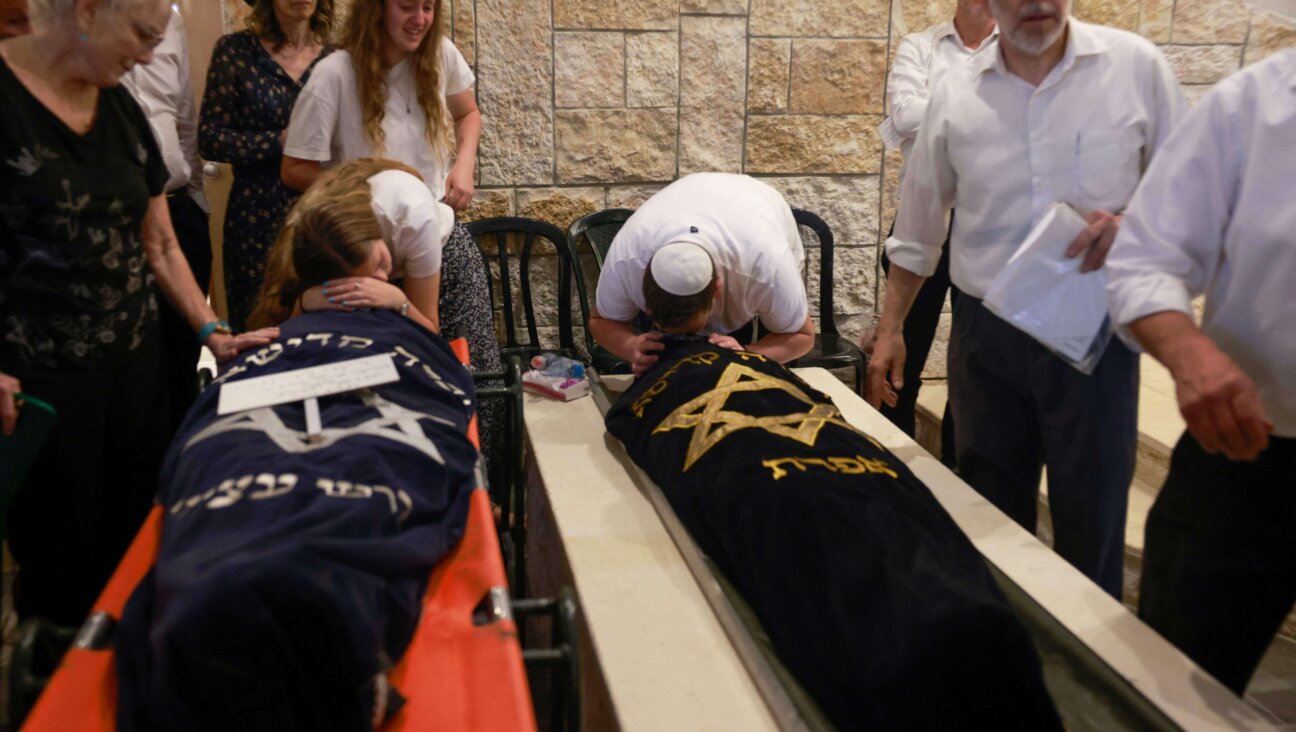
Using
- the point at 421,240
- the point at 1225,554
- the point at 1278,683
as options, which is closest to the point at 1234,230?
the point at 1225,554

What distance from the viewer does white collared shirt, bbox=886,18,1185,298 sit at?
192 centimetres

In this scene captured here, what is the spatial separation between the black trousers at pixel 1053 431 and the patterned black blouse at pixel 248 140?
181 centimetres

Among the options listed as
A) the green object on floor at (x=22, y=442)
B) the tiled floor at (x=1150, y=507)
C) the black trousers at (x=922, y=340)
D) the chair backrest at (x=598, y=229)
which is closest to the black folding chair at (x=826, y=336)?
the black trousers at (x=922, y=340)

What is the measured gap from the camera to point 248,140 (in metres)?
2.65

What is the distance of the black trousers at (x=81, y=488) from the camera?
174 centimetres

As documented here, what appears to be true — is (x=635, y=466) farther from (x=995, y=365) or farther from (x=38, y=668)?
(x=38, y=668)

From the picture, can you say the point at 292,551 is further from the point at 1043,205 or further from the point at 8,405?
the point at 1043,205

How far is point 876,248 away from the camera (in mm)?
3959

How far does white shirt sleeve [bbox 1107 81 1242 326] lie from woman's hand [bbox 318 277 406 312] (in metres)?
1.34

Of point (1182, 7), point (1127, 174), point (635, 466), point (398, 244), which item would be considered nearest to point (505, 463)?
point (635, 466)

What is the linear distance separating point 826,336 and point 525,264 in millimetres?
1137

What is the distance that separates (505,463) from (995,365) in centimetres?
120

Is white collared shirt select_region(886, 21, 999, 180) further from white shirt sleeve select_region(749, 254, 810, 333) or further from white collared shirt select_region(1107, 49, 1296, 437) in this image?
white collared shirt select_region(1107, 49, 1296, 437)

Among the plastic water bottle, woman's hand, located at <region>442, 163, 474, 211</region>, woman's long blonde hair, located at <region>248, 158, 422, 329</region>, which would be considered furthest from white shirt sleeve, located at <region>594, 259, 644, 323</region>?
woman's long blonde hair, located at <region>248, 158, 422, 329</region>
